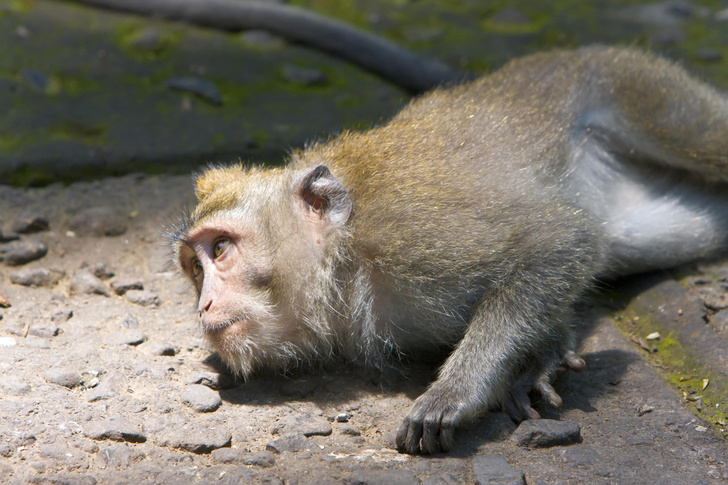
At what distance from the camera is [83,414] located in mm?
3061

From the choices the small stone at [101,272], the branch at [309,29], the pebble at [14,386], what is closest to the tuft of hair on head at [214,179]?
the small stone at [101,272]

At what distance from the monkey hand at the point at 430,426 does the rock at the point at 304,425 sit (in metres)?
0.32

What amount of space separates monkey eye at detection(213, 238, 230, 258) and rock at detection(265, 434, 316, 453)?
931 millimetres

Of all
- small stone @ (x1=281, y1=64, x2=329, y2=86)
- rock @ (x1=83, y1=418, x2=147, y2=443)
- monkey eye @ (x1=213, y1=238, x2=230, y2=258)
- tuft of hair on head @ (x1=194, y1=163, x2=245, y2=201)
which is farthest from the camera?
small stone @ (x1=281, y1=64, x2=329, y2=86)

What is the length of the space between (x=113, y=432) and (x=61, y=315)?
106 cm

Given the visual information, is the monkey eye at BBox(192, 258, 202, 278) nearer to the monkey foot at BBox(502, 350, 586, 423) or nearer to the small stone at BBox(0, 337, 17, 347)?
the small stone at BBox(0, 337, 17, 347)

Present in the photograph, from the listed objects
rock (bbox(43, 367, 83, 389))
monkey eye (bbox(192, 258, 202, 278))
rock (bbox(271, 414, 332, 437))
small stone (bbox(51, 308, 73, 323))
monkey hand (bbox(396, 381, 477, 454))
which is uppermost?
monkey hand (bbox(396, 381, 477, 454))

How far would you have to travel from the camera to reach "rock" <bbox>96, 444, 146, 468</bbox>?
2.79m

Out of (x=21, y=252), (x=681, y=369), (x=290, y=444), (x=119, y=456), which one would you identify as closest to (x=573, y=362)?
(x=681, y=369)

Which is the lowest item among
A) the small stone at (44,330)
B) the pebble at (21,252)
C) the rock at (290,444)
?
the pebble at (21,252)

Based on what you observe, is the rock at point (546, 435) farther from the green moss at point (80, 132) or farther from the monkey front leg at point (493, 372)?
the green moss at point (80, 132)

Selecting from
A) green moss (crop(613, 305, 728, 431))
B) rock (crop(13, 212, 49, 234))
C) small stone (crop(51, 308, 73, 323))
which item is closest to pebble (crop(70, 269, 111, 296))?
small stone (crop(51, 308, 73, 323))

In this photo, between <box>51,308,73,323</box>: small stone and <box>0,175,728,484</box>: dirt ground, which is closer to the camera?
<box>0,175,728,484</box>: dirt ground

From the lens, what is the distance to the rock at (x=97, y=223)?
A: 4.59 m
